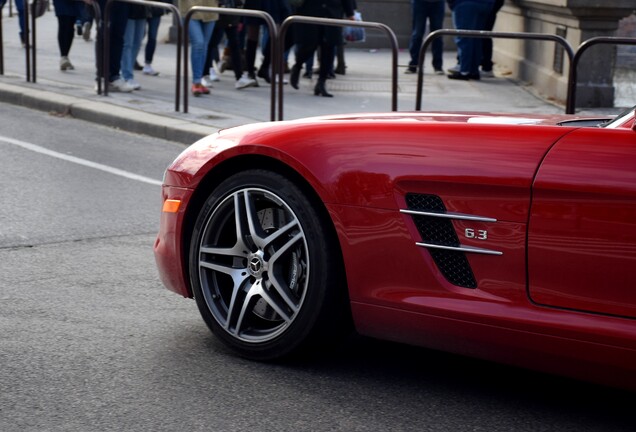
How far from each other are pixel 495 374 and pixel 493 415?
47 centimetres

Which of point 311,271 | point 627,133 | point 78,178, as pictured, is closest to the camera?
point 627,133

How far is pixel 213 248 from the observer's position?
4652 millimetres

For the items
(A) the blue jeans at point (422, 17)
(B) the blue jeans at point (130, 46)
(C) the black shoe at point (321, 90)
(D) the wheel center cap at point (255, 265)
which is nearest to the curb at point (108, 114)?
(B) the blue jeans at point (130, 46)

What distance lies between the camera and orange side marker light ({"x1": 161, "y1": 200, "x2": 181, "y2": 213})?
4785 millimetres

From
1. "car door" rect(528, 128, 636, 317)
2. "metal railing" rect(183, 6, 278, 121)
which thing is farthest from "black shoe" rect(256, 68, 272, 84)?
"car door" rect(528, 128, 636, 317)

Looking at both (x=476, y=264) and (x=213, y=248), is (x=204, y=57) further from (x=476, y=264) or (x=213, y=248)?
(x=476, y=264)

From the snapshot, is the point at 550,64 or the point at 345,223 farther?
the point at 550,64

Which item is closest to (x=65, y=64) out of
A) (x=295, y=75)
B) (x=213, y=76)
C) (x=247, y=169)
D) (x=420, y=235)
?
(x=213, y=76)

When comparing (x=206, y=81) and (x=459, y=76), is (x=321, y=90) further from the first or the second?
(x=459, y=76)

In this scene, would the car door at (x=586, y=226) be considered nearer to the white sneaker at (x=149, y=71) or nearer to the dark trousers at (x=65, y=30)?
the dark trousers at (x=65, y=30)

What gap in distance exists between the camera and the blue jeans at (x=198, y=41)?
13.0 m

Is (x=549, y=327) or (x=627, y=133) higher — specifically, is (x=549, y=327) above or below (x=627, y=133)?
below

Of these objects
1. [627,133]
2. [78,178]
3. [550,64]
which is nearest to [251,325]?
[627,133]

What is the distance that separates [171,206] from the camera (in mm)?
4820
